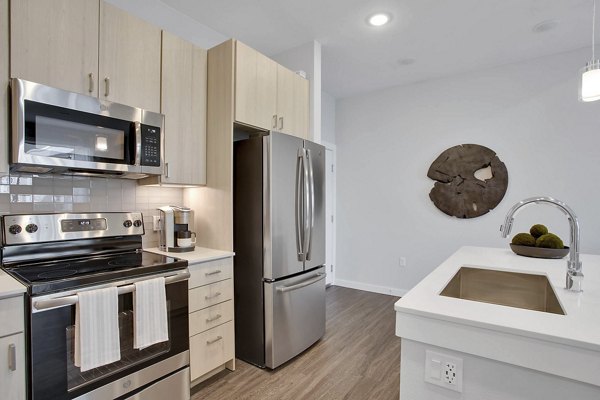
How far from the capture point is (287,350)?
238 cm

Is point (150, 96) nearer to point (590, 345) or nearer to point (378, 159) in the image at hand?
point (590, 345)

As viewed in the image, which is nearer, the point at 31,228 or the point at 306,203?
the point at 31,228

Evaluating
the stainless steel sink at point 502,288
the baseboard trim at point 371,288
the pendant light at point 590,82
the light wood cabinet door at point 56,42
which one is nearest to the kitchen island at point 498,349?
the stainless steel sink at point 502,288

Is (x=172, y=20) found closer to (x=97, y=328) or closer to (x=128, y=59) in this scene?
(x=128, y=59)

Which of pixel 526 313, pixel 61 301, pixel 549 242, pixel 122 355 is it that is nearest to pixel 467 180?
pixel 549 242

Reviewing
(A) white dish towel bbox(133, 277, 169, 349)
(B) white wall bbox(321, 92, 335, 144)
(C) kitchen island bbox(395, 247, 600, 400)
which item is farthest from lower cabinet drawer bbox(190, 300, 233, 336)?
(B) white wall bbox(321, 92, 335, 144)

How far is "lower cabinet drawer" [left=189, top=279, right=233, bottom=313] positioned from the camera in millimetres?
1985

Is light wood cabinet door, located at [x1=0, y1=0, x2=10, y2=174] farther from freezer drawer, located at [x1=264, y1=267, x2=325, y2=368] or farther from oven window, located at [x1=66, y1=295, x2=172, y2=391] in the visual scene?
freezer drawer, located at [x1=264, y1=267, x2=325, y2=368]

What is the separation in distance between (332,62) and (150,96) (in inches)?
83.6

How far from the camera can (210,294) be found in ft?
6.84

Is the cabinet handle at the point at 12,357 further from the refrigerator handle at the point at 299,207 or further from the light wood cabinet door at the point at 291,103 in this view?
the light wood cabinet door at the point at 291,103

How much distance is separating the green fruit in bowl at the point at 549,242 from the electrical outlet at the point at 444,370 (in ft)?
5.15

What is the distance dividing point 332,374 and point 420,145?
2904mm

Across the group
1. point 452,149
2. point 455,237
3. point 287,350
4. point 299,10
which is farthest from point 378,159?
point 287,350
